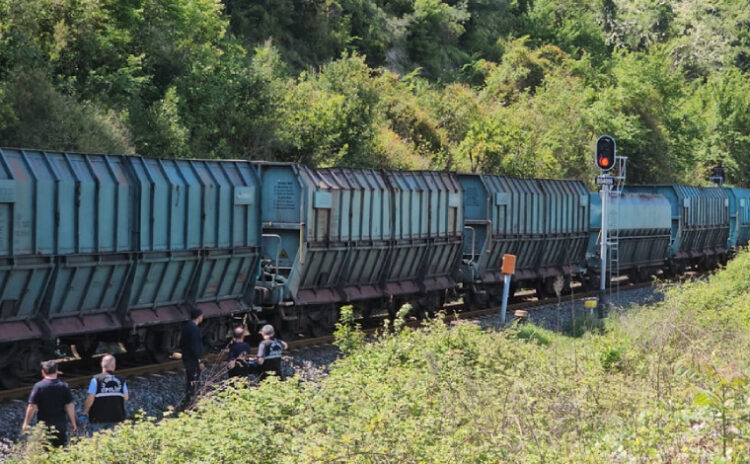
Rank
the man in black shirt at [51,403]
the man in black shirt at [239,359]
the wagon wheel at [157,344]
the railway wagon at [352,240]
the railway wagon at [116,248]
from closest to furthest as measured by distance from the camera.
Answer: the man in black shirt at [51,403]
the man in black shirt at [239,359]
the railway wagon at [116,248]
the wagon wheel at [157,344]
the railway wagon at [352,240]

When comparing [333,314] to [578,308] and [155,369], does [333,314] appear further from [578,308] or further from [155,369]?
[578,308]

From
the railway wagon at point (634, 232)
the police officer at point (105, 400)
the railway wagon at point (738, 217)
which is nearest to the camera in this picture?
the police officer at point (105, 400)

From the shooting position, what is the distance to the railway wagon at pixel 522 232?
28.4 meters

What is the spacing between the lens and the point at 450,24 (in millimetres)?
67438

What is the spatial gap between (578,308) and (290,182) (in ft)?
38.3

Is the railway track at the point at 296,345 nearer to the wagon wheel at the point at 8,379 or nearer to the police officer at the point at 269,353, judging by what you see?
the wagon wheel at the point at 8,379

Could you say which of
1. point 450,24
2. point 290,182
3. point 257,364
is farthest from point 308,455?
A: point 450,24

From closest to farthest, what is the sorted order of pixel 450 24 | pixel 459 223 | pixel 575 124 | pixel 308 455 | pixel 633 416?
pixel 308 455 < pixel 633 416 < pixel 459 223 < pixel 575 124 < pixel 450 24

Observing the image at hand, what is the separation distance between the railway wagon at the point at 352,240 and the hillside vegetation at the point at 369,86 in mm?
8507

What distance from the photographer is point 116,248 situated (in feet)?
57.0

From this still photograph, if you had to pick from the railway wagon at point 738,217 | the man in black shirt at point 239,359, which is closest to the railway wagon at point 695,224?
the railway wagon at point 738,217

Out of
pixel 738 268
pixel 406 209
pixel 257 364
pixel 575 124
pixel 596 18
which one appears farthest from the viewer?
pixel 596 18

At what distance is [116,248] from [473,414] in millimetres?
8213

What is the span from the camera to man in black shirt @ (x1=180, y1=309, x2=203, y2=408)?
15312 mm
